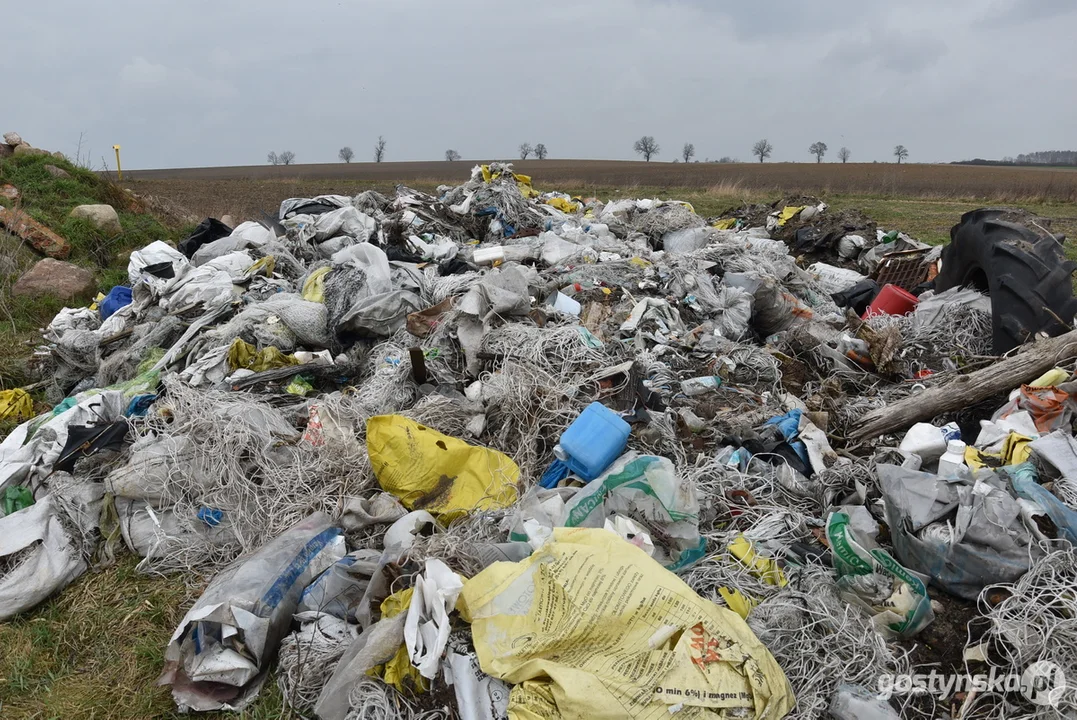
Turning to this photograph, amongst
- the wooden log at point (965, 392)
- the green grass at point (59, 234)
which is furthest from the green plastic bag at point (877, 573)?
the green grass at point (59, 234)

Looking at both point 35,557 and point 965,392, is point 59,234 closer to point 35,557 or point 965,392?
point 35,557

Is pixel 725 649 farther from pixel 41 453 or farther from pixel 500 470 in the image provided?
pixel 41 453

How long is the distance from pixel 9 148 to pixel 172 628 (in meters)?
12.5

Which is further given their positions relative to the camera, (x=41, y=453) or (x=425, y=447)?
(x=41, y=453)

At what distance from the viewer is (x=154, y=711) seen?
2.24 m

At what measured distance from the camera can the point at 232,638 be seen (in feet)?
7.38

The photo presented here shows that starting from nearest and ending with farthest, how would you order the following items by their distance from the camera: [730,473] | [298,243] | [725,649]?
[725,649]
[730,473]
[298,243]

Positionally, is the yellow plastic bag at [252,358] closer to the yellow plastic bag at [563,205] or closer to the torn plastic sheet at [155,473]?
the torn plastic sheet at [155,473]

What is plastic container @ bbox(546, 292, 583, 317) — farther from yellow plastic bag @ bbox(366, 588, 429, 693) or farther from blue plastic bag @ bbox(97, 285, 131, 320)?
blue plastic bag @ bbox(97, 285, 131, 320)

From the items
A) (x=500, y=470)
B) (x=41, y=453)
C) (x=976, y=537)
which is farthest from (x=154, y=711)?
(x=976, y=537)

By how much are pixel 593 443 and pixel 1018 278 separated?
327 cm

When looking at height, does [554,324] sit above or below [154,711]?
above

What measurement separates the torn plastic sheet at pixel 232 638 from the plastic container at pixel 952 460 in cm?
274

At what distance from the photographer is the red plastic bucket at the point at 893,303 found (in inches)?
197
